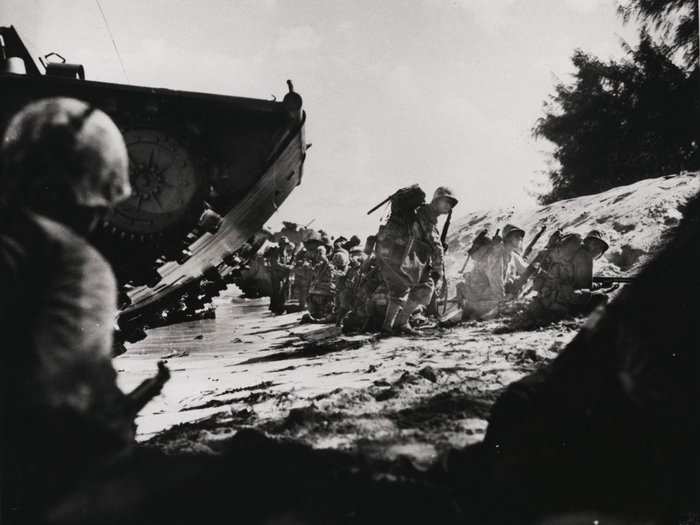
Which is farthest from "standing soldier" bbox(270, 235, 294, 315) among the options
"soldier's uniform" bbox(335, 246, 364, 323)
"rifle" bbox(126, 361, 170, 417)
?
"rifle" bbox(126, 361, 170, 417)

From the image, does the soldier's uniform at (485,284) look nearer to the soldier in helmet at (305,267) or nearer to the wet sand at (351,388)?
the wet sand at (351,388)

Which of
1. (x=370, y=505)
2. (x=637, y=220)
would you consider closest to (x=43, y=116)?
(x=370, y=505)

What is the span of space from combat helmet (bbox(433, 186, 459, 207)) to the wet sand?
2.27 m

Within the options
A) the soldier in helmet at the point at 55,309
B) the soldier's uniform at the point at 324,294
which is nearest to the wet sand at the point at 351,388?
the soldier in helmet at the point at 55,309

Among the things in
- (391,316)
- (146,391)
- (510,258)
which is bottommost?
(391,316)

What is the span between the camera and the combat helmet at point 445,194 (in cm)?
928

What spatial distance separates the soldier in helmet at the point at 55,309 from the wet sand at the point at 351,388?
1.70 meters

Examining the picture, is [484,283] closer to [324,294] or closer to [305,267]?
[324,294]

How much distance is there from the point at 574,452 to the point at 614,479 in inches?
5.9

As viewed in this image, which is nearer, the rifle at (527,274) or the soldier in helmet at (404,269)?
the soldier in helmet at (404,269)

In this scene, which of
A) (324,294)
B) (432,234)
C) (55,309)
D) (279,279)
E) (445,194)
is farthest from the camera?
(279,279)

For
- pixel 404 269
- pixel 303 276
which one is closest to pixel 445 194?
pixel 404 269

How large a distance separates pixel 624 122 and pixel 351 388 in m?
13.7

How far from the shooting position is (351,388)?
4379mm
